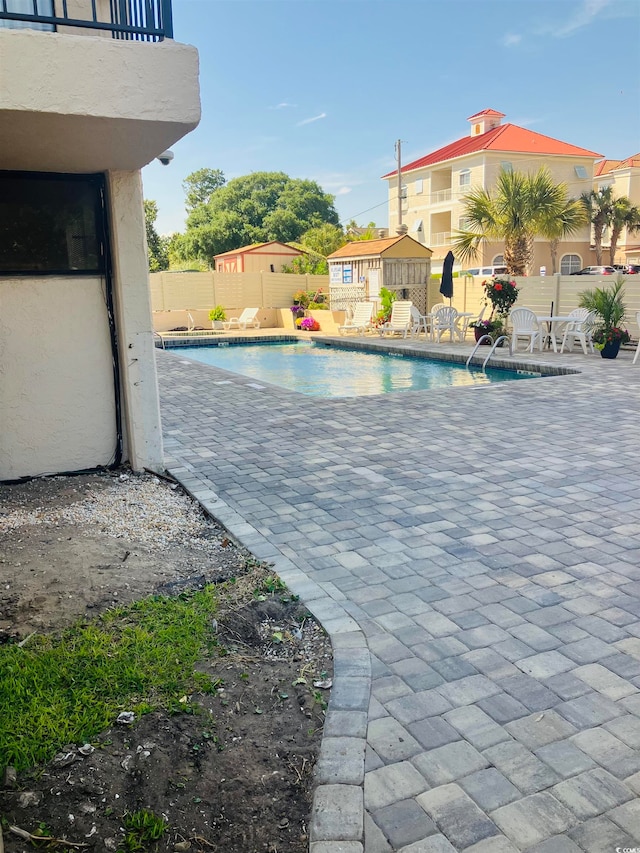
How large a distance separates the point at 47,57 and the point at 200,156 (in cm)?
A: 6042

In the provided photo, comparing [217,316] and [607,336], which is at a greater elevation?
[217,316]

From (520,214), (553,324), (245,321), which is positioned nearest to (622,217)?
(520,214)

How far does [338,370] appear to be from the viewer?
14.1 meters

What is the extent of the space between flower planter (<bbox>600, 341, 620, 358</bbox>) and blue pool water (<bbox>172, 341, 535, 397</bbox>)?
5.87 ft

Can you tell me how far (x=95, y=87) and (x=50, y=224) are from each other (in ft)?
6.33

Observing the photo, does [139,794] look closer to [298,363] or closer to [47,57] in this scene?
[47,57]

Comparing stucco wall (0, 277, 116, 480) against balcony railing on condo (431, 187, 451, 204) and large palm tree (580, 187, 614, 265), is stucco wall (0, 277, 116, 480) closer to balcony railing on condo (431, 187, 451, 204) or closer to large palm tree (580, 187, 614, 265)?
large palm tree (580, 187, 614, 265)

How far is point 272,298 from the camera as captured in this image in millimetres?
25094

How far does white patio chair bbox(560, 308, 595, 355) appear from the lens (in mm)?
13078

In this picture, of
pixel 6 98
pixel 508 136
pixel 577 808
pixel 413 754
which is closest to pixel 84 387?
pixel 6 98

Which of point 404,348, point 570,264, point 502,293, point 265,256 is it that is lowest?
point 404,348

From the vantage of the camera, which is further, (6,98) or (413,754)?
(6,98)

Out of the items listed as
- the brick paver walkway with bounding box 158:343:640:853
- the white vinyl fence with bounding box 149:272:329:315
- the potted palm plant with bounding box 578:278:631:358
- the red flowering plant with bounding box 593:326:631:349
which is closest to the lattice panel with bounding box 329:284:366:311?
the white vinyl fence with bounding box 149:272:329:315

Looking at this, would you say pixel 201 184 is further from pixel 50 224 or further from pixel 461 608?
pixel 461 608
